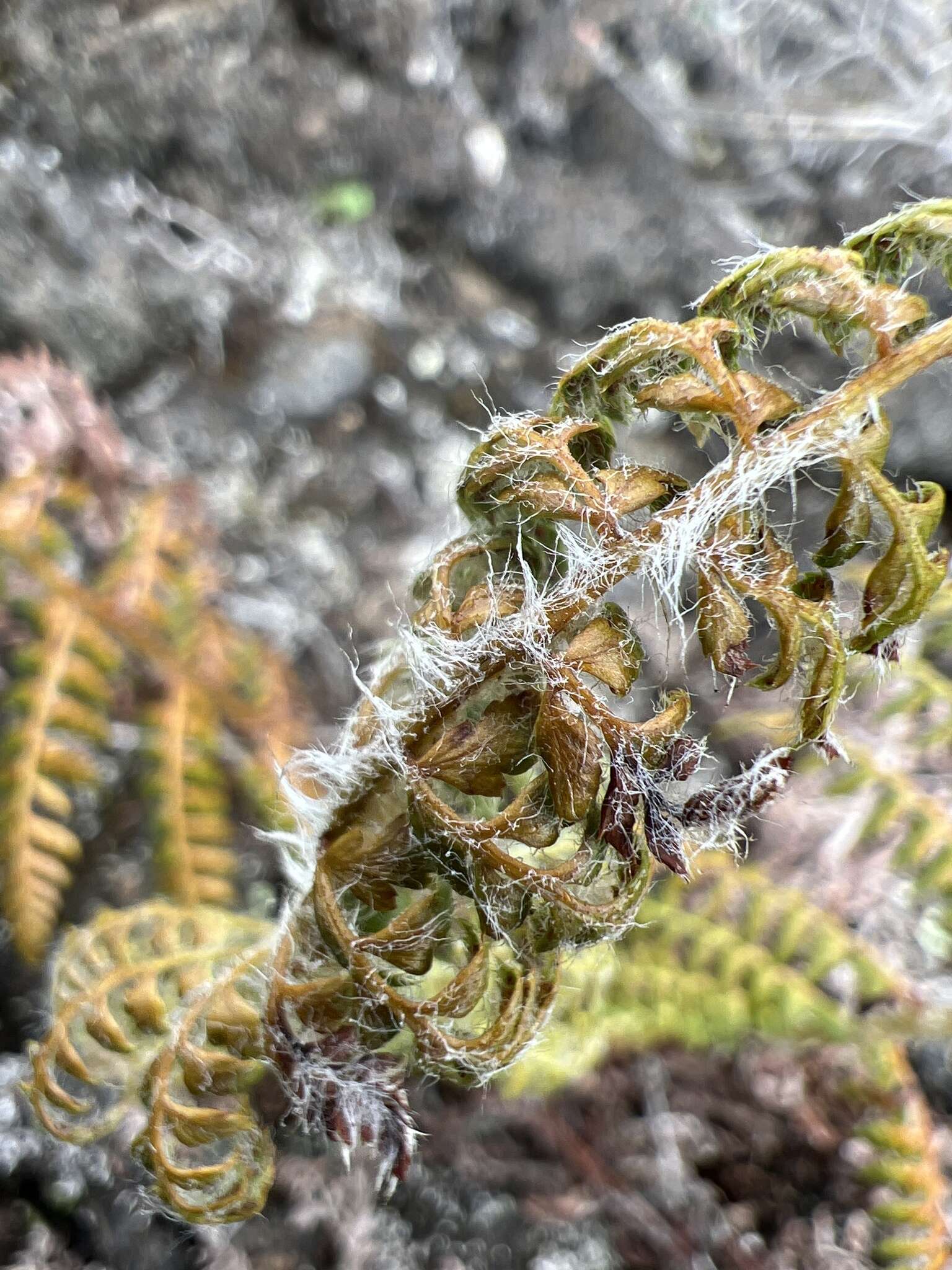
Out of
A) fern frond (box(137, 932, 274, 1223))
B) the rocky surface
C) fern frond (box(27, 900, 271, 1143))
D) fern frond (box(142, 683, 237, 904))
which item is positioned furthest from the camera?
the rocky surface

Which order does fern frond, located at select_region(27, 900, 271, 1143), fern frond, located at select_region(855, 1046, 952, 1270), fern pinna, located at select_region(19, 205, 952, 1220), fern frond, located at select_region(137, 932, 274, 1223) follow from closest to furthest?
fern pinna, located at select_region(19, 205, 952, 1220)
fern frond, located at select_region(137, 932, 274, 1223)
fern frond, located at select_region(27, 900, 271, 1143)
fern frond, located at select_region(855, 1046, 952, 1270)

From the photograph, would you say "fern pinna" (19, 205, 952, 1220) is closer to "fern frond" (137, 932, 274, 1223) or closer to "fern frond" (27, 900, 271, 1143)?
"fern frond" (137, 932, 274, 1223)

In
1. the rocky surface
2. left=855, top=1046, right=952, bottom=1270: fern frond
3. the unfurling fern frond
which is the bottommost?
left=855, top=1046, right=952, bottom=1270: fern frond

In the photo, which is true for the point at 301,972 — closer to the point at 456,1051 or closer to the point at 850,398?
the point at 456,1051

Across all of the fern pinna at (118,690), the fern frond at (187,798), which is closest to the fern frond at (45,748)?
the fern pinna at (118,690)

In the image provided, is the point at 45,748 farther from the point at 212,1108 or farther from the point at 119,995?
the point at 212,1108

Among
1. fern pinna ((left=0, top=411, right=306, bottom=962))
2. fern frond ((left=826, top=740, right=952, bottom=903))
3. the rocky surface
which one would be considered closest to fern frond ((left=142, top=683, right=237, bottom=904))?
fern pinna ((left=0, top=411, right=306, bottom=962))

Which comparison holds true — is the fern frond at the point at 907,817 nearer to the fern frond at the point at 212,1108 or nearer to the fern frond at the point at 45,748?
the fern frond at the point at 212,1108
